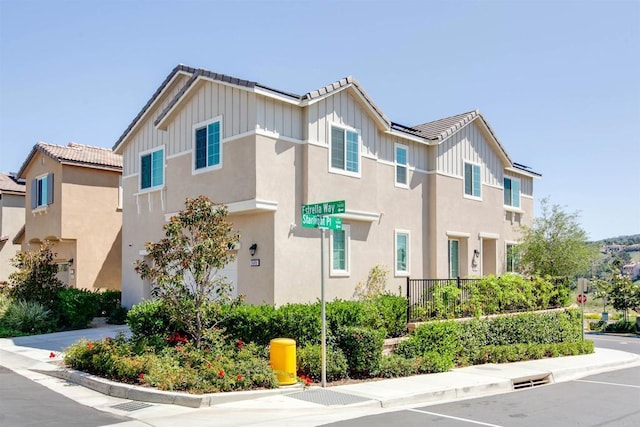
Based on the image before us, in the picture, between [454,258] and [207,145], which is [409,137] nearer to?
[454,258]

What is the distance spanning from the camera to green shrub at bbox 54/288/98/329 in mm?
20656

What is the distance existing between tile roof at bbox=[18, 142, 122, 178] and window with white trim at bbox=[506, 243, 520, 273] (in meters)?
17.4

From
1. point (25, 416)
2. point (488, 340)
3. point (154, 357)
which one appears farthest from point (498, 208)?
point (25, 416)

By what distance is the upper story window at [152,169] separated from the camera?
2058 centimetres

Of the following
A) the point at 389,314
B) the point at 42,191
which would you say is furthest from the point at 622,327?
the point at 42,191

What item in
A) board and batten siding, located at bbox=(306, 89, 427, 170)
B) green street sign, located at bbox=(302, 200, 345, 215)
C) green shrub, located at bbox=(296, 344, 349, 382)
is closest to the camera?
green street sign, located at bbox=(302, 200, 345, 215)

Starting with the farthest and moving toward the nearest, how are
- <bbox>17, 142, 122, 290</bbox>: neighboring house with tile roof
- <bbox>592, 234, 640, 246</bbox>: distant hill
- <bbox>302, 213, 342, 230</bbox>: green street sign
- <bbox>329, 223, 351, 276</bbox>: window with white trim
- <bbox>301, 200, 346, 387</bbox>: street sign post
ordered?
<bbox>592, 234, 640, 246</bbox>: distant hill
<bbox>17, 142, 122, 290</bbox>: neighboring house with tile roof
<bbox>329, 223, 351, 276</bbox>: window with white trim
<bbox>302, 213, 342, 230</bbox>: green street sign
<bbox>301, 200, 346, 387</bbox>: street sign post

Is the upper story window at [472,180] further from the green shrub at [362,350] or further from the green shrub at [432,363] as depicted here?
the green shrub at [362,350]

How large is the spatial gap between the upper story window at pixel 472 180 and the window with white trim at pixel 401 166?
3599mm

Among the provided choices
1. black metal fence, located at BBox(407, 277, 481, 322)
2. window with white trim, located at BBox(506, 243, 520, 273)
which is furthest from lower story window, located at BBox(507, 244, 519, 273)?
black metal fence, located at BBox(407, 277, 481, 322)

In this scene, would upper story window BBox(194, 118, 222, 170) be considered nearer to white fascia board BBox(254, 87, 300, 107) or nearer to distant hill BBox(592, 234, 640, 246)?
white fascia board BBox(254, 87, 300, 107)

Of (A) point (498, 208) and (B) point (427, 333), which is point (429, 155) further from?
(B) point (427, 333)

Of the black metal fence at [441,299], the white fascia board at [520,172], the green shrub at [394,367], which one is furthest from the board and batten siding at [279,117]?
the white fascia board at [520,172]

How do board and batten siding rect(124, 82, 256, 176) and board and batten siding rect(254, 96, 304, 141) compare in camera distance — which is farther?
board and batten siding rect(124, 82, 256, 176)
